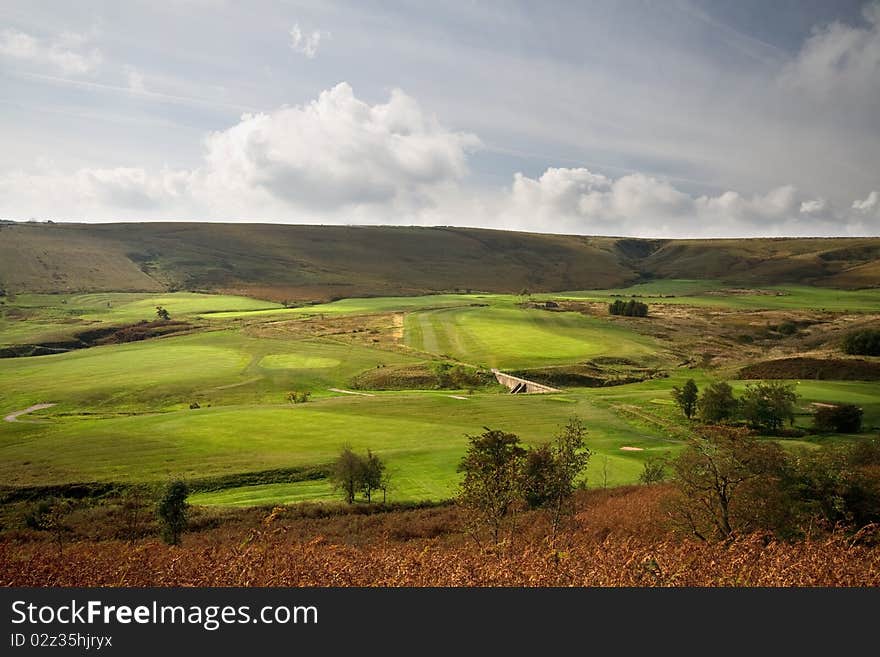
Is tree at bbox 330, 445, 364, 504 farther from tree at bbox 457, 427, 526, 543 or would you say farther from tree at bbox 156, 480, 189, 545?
tree at bbox 156, 480, 189, 545

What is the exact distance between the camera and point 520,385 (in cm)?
9944

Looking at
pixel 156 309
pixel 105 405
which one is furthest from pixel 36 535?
pixel 156 309

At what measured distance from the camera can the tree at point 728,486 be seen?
80.1 feet

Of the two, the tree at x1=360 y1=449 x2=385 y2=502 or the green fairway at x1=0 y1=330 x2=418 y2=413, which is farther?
the green fairway at x1=0 y1=330 x2=418 y2=413

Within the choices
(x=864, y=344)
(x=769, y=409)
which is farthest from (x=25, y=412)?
(x=864, y=344)

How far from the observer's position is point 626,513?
112ft

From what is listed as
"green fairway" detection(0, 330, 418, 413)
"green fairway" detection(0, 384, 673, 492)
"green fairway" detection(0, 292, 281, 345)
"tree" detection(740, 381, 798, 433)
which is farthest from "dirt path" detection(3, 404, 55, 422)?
"tree" detection(740, 381, 798, 433)

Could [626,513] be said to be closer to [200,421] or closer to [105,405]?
[200,421]

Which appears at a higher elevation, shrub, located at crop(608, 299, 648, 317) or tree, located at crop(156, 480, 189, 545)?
shrub, located at crop(608, 299, 648, 317)

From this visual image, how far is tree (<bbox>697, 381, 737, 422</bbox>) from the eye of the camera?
70.9 meters

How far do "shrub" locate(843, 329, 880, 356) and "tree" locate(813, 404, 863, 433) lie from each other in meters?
59.8

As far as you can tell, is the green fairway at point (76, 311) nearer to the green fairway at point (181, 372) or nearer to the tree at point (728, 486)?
the green fairway at point (181, 372)

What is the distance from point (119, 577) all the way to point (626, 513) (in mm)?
29942

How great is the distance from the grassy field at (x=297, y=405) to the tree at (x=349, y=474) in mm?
3129
